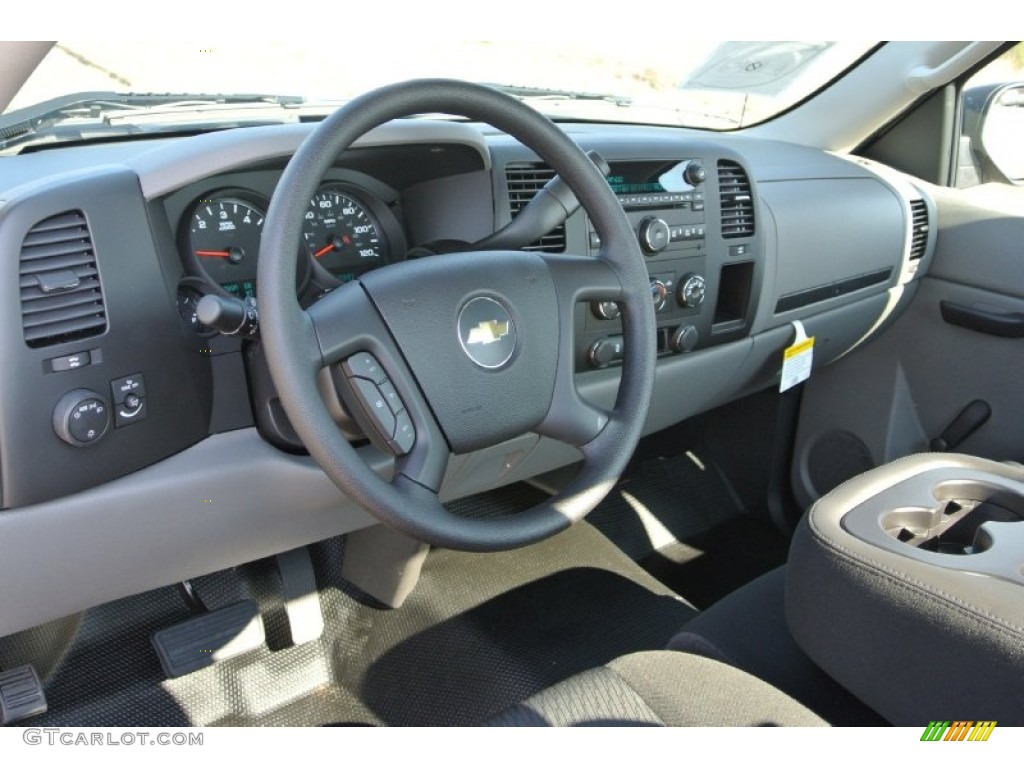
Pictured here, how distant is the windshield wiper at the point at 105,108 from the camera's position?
4.85 ft

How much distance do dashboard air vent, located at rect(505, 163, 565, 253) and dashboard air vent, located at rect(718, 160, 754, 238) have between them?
52 centimetres

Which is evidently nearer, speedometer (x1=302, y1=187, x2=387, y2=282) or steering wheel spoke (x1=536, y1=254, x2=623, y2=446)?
steering wheel spoke (x1=536, y1=254, x2=623, y2=446)

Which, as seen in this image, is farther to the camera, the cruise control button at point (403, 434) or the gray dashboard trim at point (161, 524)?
the gray dashboard trim at point (161, 524)

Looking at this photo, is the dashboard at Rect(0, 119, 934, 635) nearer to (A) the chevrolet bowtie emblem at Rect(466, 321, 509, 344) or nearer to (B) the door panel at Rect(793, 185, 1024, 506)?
(A) the chevrolet bowtie emblem at Rect(466, 321, 509, 344)

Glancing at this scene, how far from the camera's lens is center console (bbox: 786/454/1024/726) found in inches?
43.6

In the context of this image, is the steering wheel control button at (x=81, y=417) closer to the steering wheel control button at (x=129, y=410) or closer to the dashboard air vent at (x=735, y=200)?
the steering wheel control button at (x=129, y=410)

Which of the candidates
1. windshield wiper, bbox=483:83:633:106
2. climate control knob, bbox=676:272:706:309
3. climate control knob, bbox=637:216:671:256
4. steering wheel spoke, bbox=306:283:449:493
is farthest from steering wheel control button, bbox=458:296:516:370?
windshield wiper, bbox=483:83:633:106

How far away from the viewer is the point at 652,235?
Answer: 6.09 ft

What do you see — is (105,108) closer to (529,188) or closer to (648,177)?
(529,188)

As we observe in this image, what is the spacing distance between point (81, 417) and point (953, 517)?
53.3 inches

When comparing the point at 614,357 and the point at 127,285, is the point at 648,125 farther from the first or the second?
the point at 127,285

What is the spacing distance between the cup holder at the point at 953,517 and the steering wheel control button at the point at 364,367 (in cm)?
81

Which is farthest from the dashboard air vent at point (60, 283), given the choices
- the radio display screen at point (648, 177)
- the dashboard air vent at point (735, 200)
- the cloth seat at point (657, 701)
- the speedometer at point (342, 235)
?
the dashboard air vent at point (735, 200)

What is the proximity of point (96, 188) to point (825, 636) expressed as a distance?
120cm
